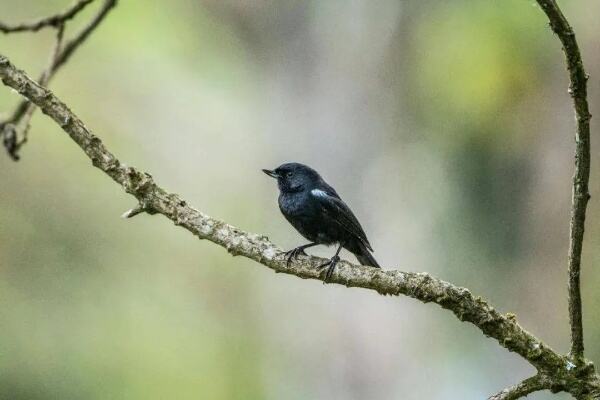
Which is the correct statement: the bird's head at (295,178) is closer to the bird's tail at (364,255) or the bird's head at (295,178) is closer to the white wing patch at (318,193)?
the white wing patch at (318,193)

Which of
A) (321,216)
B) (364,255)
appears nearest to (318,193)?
(321,216)

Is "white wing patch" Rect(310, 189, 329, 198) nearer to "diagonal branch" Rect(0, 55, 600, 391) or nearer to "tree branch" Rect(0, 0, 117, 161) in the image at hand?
"diagonal branch" Rect(0, 55, 600, 391)

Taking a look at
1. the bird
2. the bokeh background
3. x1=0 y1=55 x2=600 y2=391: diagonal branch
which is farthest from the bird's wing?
the bokeh background

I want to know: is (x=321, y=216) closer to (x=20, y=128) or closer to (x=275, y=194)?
(x=20, y=128)

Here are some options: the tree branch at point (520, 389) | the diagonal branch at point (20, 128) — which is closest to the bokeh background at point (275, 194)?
the diagonal branch at point (20, 128)

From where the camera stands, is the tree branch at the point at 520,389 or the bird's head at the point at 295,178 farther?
the bird's head at the point at 295,178

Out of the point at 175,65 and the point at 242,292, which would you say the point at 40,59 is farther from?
the point at 242,292
